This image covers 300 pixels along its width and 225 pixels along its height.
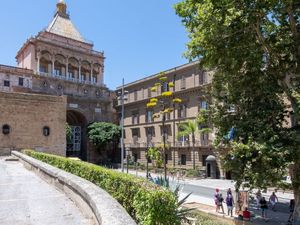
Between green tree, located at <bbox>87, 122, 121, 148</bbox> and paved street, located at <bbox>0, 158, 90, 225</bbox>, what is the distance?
129 feet

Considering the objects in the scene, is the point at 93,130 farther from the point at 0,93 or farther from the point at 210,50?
the point at 210,50

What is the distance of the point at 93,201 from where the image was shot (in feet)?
15.6

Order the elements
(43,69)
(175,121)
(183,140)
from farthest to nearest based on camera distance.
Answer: (43,69) → (175,121) → (183,140)

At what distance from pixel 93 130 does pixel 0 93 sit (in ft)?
66.0

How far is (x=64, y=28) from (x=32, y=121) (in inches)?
1098

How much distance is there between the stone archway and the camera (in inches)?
2010

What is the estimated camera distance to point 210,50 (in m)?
14.1

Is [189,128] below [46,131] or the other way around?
the other way around

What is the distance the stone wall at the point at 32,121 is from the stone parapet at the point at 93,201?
78.4 feet

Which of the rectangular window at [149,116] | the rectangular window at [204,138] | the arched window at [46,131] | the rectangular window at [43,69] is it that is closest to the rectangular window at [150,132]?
the rectangular window at [149,116]

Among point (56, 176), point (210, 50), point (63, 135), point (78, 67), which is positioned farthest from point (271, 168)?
point (78, 67)

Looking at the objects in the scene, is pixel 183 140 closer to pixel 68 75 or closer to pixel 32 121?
pixel 32 121

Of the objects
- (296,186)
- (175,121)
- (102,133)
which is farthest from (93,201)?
(102,133)

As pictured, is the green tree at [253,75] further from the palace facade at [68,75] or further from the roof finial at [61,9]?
the roof finial at [61,9]
